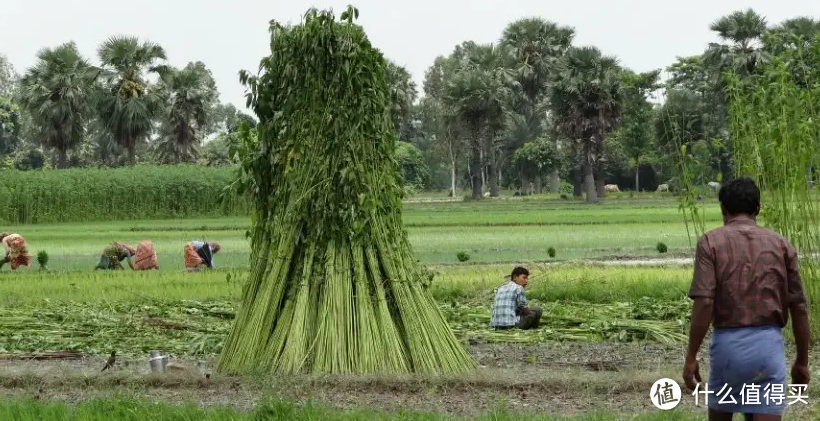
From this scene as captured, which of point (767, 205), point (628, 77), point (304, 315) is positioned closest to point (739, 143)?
point (767, 205)

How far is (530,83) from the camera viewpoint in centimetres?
9250

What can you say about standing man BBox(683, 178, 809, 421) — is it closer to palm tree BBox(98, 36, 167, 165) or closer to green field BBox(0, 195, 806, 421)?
green field BBox(0, 195, 806, 421)

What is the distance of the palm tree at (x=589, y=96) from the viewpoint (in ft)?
246

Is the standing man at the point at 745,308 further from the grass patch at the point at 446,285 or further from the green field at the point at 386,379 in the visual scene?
the grass patch at the point at 446,285

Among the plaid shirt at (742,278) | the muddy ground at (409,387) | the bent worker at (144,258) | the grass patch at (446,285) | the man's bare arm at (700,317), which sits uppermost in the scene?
the plaid shirt at (742,278)

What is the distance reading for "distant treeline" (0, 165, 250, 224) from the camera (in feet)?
183

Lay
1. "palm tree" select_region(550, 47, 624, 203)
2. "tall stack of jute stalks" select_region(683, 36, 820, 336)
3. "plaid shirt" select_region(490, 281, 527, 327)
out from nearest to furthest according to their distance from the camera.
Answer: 1. "tall stack of jute stalks" select_region(683, 36, 820, 336)
2. "plaid shirt" select_region(490, 281, 527, 327)
3. "palm tree" select_region(550, 47, 624, 203)

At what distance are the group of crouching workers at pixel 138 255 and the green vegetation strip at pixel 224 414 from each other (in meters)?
14.3

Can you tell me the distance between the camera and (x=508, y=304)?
13.6m

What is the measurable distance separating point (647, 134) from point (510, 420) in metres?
81.7

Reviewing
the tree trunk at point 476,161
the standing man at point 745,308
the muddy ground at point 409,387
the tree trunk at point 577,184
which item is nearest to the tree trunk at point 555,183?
the tree trunk at point 476,161

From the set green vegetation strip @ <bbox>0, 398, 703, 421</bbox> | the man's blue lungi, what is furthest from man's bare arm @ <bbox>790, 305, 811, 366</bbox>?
green vegetation strip @ <bbox>0, 398, 703, 421</bbox>

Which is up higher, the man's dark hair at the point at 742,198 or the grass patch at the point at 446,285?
the man's dark hair at the point at 742,198

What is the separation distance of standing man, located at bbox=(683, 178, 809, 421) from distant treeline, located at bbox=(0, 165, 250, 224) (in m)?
49.0
